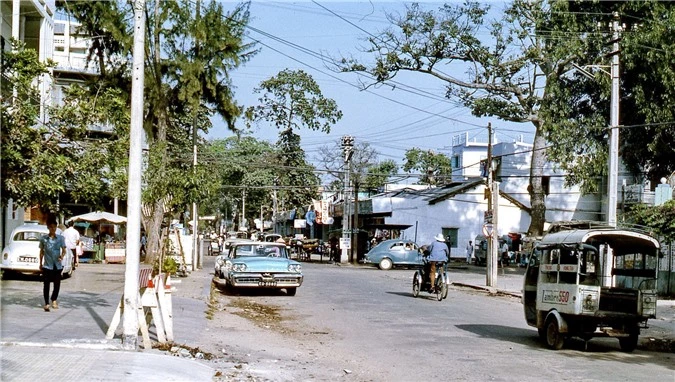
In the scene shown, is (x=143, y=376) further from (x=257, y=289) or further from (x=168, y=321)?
(x=257, y=289)

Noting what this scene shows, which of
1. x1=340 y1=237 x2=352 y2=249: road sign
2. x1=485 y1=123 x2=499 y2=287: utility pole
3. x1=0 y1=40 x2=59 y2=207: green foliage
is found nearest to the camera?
x1=0 y1=40 x2=59 y2=207: green foliage

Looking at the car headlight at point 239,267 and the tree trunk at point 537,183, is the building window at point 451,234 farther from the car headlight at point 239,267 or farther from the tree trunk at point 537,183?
the car headlight at point 239,267

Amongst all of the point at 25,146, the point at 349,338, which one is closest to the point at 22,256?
the point at 25,146

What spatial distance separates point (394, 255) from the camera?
165 feet

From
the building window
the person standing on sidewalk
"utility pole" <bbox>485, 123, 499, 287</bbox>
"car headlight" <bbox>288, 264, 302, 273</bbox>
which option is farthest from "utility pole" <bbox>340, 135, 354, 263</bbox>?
the person standing on sidewalk

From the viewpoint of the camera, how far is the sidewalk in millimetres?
10086

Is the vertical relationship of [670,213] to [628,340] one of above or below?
above

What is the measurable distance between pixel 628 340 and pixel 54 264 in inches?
410

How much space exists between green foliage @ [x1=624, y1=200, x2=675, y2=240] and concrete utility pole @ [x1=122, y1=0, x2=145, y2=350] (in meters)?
17.9

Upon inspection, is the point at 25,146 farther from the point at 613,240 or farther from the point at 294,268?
the point at 294,268

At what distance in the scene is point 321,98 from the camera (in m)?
63.4

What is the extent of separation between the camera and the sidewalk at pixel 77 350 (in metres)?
10.1

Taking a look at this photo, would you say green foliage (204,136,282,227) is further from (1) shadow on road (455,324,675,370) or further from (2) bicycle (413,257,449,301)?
(1) shadow on road (455,324,675,370)

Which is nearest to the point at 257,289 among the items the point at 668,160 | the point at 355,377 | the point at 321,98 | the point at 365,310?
the point at 365,310
